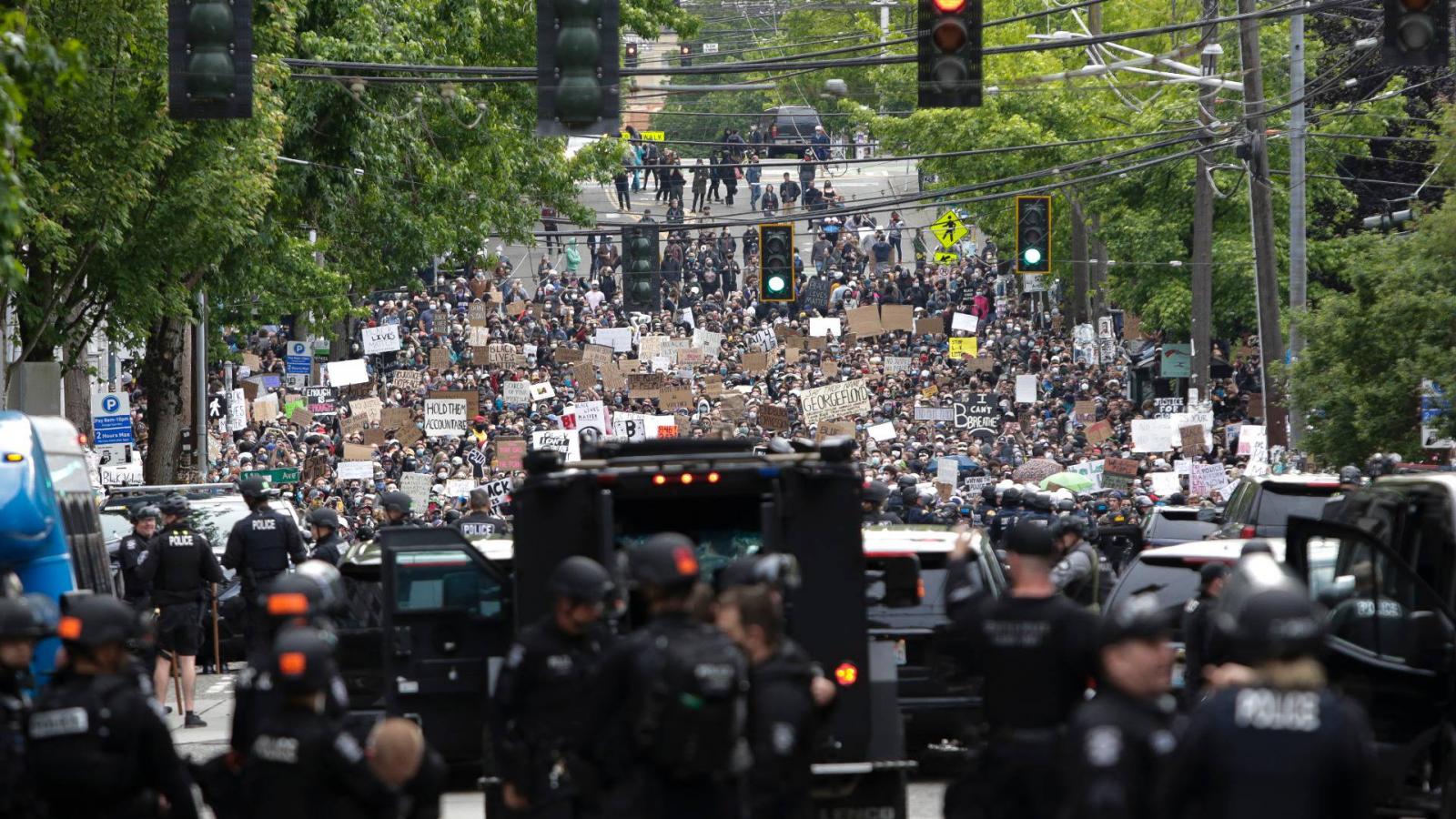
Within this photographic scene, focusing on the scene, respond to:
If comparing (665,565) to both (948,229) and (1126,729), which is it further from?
(948,229)

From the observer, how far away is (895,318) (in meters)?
46.3

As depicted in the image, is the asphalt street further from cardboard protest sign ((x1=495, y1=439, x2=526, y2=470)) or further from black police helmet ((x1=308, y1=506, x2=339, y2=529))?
cardboard protest sign ((x1=495, y1=439, x2=526, y2=470))

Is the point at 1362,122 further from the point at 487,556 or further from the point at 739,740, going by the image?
the point at 739,740

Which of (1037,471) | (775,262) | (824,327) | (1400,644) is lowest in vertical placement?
(1400,644)

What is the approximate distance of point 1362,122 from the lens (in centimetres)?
4278

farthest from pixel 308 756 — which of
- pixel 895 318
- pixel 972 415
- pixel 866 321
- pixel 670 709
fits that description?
pixel 895 318

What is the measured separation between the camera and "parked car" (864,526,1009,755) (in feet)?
42.5

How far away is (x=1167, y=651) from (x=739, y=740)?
1548mm

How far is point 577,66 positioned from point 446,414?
71.4ft

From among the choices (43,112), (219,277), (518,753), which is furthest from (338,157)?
(518,753)

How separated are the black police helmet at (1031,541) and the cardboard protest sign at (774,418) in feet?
88.9

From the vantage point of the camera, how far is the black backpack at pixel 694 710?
7.64 metres

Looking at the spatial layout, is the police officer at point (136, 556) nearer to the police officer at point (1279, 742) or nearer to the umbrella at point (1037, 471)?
the police officer at point (1279, 742)

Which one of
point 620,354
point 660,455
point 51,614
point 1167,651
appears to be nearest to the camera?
point 1167,651
